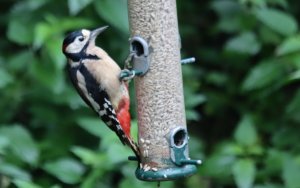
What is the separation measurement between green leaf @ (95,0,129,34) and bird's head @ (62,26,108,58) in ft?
2.99

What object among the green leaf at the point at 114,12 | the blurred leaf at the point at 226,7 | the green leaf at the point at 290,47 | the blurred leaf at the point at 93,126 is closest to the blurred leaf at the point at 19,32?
the green leaf at the point at 114,12

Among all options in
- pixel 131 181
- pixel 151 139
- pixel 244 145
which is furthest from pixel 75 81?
pixel 244 145

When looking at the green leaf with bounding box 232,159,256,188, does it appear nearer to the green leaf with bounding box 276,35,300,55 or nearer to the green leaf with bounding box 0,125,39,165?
the green leaf with bounding box 276,35,300,55

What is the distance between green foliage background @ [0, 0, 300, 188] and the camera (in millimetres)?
5859

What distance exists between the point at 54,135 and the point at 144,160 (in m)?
1.51

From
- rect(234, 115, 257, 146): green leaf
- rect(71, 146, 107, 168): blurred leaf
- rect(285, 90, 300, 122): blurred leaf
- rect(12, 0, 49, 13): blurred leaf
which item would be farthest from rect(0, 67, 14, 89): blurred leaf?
rect(285, 90, 300, 122): blurred leaf

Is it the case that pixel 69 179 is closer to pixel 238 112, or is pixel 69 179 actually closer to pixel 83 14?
pixel 83 14

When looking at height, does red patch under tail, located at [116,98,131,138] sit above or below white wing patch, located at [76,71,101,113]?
below

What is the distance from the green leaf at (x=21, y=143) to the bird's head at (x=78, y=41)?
1203 millimetres

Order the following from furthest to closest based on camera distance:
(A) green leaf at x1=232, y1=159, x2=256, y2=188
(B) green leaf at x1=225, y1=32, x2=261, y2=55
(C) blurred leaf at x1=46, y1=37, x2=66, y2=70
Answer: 1. (B) green leaf at x1=225, y1=32, x2=261, y2=55
2. (C) blurred leaf at x1=46, y1=37, x2=66, y2=70
3. (A) green leaf at x1=232, y1=159, x2=256, y2=188

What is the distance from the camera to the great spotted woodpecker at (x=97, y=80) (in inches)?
197

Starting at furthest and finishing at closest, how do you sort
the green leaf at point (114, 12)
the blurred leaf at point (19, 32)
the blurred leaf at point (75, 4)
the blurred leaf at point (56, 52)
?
the blurred leaf at point (19, 32) < the green leaf at point (114, 12) < the blurred leaf at point (56, 52) < the blurred leaf at point (75, 4)

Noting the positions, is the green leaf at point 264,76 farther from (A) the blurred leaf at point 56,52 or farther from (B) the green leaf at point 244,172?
(A) the blurred leaf at point 56,52

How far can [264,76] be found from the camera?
615 centimetres
